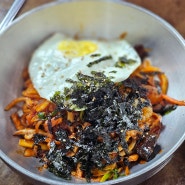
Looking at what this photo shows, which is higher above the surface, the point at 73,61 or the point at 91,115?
the point at 73,61

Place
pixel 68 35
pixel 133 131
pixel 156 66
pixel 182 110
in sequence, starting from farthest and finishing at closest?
pixel 68 35, pixel 156 66, pixel 182 110, pixel 133 131

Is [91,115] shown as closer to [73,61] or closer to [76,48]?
[73,61]

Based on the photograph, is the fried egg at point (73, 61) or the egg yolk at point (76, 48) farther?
the egg yolk at point (76, 48)

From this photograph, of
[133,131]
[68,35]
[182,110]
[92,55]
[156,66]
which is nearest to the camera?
[133,131]

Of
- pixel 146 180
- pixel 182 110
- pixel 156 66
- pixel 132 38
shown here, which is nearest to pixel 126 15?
pixel 132 38

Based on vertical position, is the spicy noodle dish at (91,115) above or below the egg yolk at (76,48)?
below

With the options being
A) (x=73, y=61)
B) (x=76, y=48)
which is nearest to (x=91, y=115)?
(x=73, y=61)

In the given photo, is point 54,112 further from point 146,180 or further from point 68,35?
point 68,35
